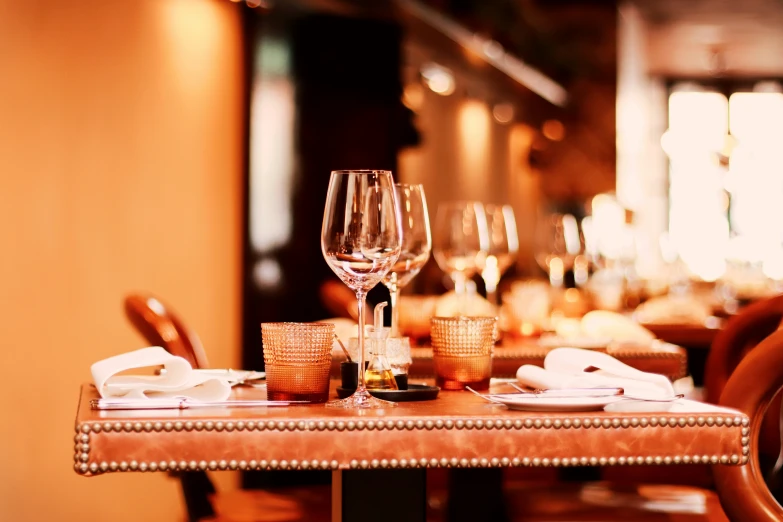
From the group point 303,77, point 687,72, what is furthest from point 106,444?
point 687,72

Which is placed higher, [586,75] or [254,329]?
[586,75]

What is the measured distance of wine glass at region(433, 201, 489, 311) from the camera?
2.40m

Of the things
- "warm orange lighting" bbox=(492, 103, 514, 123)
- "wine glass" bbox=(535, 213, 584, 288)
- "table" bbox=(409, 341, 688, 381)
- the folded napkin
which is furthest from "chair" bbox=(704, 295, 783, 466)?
"warm orange lighting" bbox=(492, 103, 514, 123)

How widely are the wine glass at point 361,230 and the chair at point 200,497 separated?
0.54 meters

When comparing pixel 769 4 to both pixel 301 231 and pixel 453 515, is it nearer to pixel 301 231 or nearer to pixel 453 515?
pixel 301 231

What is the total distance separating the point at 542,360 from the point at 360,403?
79 cm

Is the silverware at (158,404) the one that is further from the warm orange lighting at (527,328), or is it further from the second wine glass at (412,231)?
the warm orange lighting at (527,328)

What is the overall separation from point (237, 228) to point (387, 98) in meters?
1.17

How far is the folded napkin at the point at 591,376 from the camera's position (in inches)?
54.7

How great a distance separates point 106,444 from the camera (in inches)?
45.6

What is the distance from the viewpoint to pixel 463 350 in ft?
5.12

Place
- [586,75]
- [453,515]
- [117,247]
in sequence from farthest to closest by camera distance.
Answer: [586,75] < [117,247] < [453,515]

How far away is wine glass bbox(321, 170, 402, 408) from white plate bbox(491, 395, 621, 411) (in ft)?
0.52

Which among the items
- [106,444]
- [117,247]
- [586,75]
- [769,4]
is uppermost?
[769,4]
